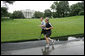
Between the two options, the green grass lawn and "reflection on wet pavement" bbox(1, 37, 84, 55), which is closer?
"reflection on wet pavement" bbox(1, 37, 84, 55)

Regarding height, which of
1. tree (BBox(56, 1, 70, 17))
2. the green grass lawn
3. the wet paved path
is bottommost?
the wet paved path

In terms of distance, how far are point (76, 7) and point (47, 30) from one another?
204ft

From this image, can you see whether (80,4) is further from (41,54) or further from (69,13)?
(41,54)

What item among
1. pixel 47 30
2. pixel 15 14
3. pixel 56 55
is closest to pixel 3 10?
pixel 47 30

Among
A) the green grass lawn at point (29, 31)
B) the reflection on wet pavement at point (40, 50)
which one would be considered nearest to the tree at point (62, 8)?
the green grass lawn at point (29, 31)

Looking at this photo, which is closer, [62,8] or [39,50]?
[39,50]

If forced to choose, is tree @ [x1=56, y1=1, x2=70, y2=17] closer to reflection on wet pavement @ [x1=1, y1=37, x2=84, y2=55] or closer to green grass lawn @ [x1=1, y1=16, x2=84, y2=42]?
green grass lawn @ [x1=1, y1=16, x2=84, y2=42]

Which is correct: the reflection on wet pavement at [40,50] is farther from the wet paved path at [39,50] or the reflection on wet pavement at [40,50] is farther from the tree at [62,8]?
the tree at [62,8]

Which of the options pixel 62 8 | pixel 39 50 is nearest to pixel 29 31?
pixel 39 50

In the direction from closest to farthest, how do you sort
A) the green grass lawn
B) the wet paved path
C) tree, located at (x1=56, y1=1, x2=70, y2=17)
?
1. the wet paved path
2. the green grass lawn
3. tree, located at (x1=56, y1=1, x2=70, y2=17)

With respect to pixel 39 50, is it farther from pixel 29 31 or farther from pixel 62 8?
pixel 62 8

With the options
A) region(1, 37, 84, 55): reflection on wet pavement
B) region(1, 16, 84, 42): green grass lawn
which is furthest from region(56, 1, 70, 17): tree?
region(1, 37, 84, 55): reflection on wet pavement

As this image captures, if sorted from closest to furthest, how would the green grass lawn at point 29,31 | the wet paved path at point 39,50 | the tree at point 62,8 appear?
1. the wet paved path at point 39,50
2. the green grass lawn at point 29,31
3. the tree at point 62,8

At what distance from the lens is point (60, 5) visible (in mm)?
78250
